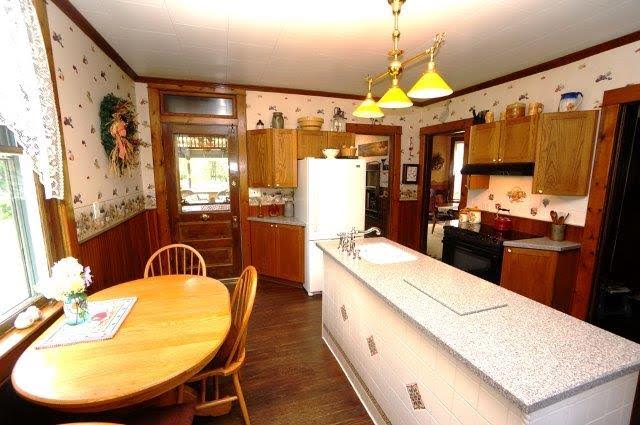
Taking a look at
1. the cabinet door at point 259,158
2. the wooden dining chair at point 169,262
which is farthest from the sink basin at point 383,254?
the cabinet door at point 259,158

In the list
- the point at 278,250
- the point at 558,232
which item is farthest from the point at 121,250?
the point at 558,232

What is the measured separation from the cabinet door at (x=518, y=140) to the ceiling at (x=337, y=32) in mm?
606

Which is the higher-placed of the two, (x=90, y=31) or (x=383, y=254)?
(x=90, y=31)

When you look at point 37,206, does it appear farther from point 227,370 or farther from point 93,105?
point 227,370

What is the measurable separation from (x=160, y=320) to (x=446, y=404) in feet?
4.44

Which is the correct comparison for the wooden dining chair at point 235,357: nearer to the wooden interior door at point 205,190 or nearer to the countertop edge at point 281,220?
the countertop edge at point 281,220

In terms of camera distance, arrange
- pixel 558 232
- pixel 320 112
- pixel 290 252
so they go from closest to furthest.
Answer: pixel 558 232
pixel 290 252
pixel 320 112

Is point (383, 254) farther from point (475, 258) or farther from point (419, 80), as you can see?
point (475, 258)

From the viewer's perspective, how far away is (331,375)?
6.90 feet

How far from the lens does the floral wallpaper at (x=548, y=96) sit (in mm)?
2439

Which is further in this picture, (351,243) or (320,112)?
(320,112)

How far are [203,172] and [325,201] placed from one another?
65.4 inches

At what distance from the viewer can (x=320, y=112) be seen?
4.12 metres

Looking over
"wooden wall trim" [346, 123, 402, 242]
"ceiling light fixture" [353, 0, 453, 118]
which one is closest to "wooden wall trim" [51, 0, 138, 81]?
"ceiling light fixture" [353, 0, 453, 118]
